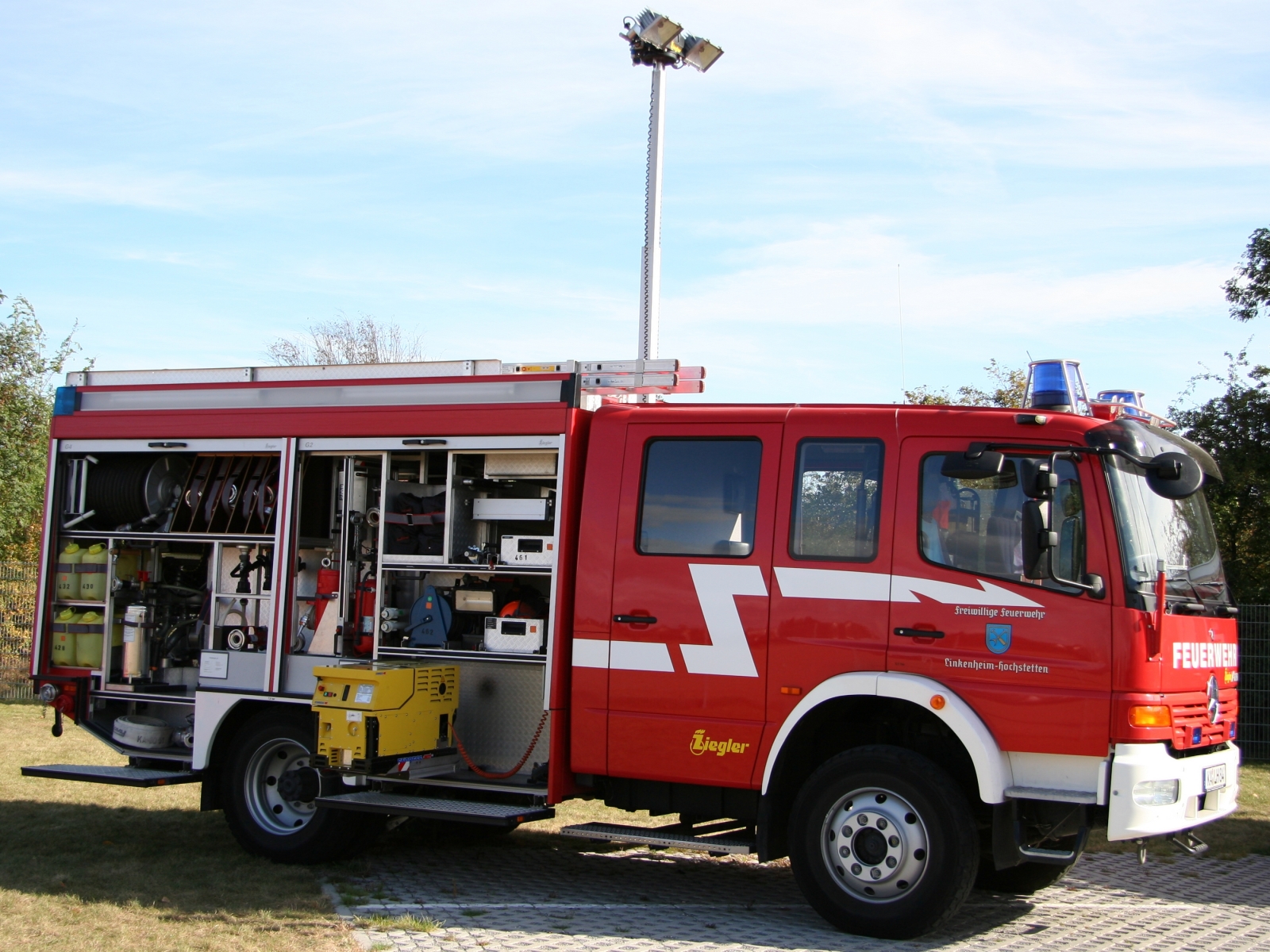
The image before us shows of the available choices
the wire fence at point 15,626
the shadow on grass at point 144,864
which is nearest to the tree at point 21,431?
the wire fence at point 15,626

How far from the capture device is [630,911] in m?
7.14

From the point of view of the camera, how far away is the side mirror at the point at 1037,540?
20.5 feet

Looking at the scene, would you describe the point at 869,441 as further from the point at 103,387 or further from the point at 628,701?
the point at 103,387

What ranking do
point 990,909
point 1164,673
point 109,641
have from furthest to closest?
point 109,641 → point 990,909 → point 1164,673

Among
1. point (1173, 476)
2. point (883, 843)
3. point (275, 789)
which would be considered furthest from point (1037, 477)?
point (275, 789)

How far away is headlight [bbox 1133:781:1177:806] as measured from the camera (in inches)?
241

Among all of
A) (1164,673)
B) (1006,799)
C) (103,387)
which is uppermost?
(103,387)

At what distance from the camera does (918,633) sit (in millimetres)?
6578

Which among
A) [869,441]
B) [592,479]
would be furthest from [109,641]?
[869,441]

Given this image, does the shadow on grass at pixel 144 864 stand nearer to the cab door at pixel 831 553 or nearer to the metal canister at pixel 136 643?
the metal canister at pixel 136 643

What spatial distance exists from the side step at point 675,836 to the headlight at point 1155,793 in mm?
2039

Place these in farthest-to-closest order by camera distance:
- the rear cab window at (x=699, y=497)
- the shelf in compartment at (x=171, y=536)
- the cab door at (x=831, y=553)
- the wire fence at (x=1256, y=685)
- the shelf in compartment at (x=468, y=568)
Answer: the wire fence at (x=1256, y=685)
the shelf in compartment at (x=171, y=536)
the shelf in compartment at (x=468, y=568)
the rear cab window at (x=699, y=497)
the cab door at (x=831, y=553)

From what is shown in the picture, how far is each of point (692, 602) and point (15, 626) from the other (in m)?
14.5

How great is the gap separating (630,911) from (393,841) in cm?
283
